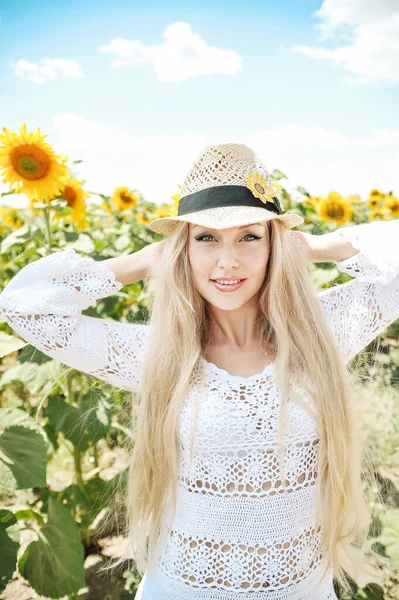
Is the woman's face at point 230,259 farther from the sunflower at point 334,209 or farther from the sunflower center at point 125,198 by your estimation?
the sunflower center at point 125,198

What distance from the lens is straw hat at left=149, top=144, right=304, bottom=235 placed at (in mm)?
1242

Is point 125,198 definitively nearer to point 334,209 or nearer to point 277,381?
point 334,209

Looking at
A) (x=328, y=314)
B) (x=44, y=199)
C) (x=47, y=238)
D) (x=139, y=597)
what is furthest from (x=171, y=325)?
(x=44, y=199)

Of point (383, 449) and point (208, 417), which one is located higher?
point (208, 417)

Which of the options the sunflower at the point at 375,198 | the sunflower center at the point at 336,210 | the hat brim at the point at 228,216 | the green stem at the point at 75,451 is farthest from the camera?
the sunflower at the point at 375,198

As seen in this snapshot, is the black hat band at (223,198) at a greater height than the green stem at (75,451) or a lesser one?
greater

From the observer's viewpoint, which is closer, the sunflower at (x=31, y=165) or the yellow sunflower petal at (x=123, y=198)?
the sunflower at (x=31, y=165)

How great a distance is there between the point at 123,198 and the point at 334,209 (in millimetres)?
1586

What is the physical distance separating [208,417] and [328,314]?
0.43 meters

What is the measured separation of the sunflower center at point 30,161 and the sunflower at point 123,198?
6.67ft

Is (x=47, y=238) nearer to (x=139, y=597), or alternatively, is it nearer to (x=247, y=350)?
(x=247, y=350)

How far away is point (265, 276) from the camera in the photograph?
1.39m

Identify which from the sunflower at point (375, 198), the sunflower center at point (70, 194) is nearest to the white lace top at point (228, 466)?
the sunflower center at point (70, 194)

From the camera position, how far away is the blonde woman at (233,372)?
1.24 meters
